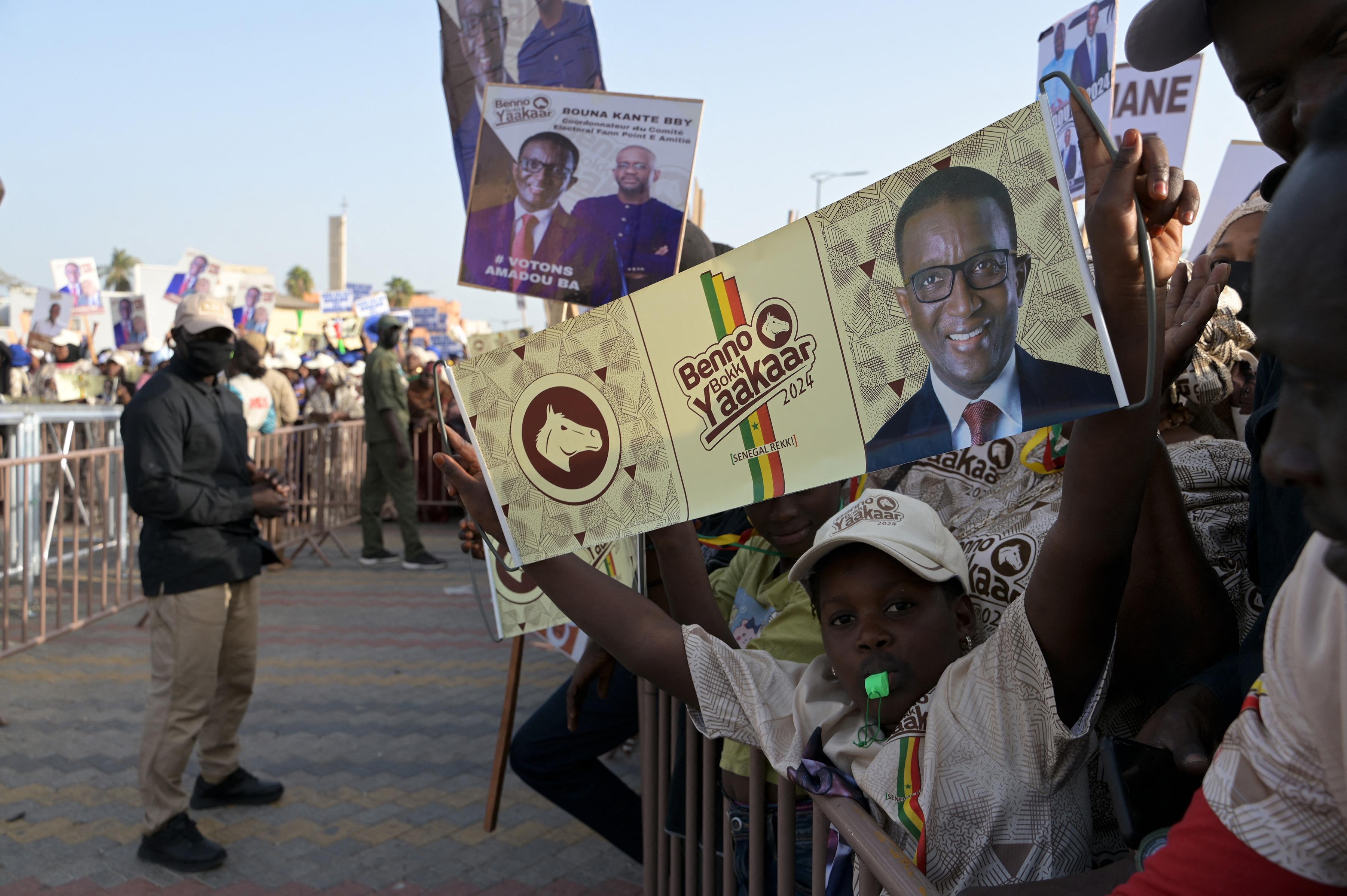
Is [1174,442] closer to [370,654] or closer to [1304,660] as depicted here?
[1304,660]

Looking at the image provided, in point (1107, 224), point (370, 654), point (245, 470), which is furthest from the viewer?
point (370, 654)

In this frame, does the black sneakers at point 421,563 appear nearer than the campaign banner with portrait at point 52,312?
A: Yes

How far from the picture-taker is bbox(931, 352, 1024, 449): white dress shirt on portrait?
1.29 meters

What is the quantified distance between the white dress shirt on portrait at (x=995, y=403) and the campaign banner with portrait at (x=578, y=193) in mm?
2579

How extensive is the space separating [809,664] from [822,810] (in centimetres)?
36

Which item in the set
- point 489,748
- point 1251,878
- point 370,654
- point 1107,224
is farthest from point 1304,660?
point 370,654

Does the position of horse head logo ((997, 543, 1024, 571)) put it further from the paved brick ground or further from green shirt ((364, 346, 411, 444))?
green shirt ((364, 346, 411, 444))

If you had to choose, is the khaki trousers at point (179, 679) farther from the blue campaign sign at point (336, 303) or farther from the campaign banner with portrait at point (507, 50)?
the blue campaign sign at point (336, 303)

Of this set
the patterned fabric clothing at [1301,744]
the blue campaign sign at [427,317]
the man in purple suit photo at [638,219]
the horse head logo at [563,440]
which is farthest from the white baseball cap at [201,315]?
the blue campaign sign at [427,317]

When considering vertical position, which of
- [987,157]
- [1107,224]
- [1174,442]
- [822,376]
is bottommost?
[1174,442]

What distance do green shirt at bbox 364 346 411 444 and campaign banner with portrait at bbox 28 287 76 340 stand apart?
11.6 metres

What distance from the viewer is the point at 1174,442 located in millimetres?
2105

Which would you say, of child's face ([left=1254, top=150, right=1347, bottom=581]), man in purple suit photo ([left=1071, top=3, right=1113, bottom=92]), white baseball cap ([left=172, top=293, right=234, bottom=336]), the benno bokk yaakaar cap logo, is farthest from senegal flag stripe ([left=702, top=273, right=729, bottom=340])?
white baseball cap ([left=172, top=293, right=234, bottom=336])

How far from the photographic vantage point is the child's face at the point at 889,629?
5.97ft
